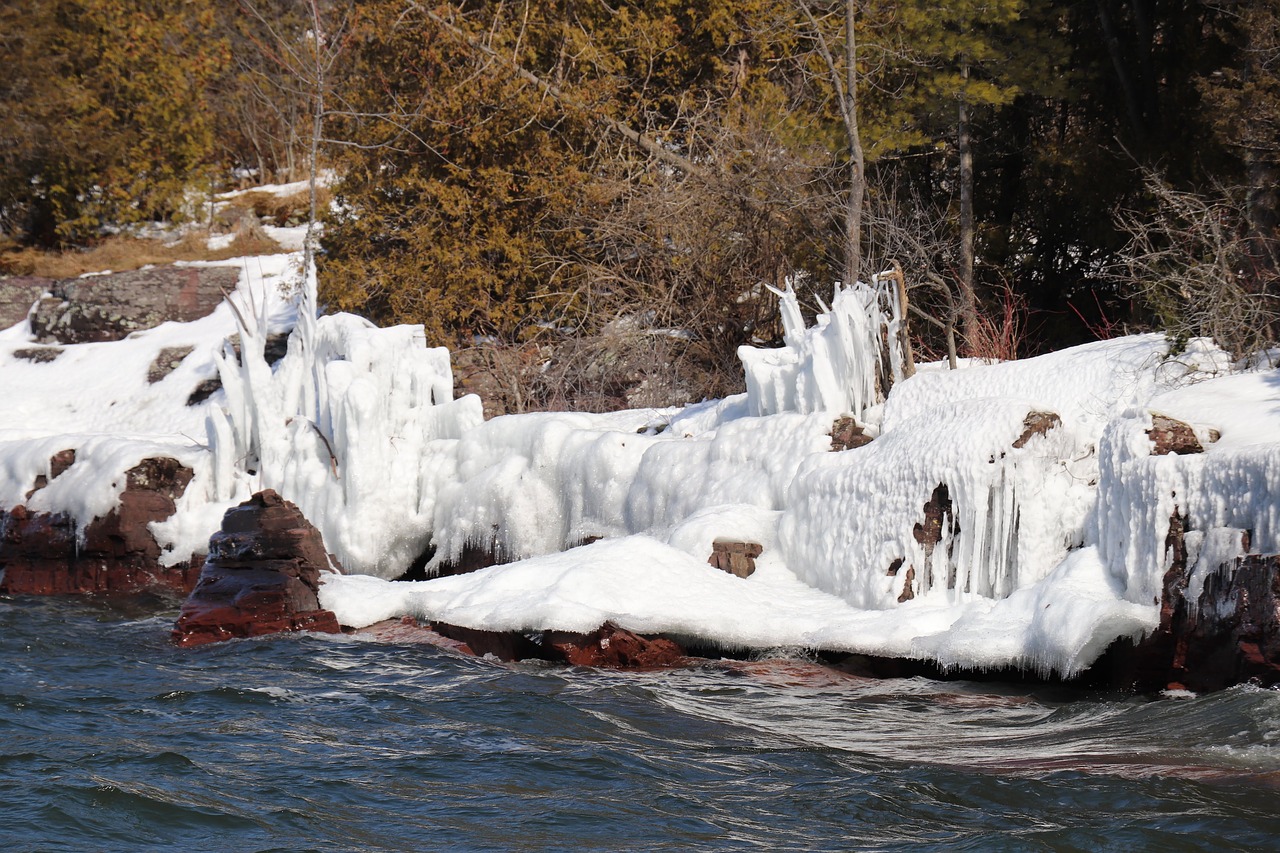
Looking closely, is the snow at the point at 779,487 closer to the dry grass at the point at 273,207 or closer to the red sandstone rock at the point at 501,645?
the red sandstone rock at the point at 501,645

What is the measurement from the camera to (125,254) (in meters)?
25.2

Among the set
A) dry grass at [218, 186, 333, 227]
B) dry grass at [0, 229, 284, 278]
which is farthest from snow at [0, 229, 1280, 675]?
dry grass at [218, 186, 333, 227]

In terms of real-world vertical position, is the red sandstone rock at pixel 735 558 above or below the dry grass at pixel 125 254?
below

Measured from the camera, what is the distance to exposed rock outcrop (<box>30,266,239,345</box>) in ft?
72.4

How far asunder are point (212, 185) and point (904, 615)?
22.7 meters

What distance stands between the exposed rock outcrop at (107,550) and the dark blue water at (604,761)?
405 centimetres

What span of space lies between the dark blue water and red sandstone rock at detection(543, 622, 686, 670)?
0.20 m

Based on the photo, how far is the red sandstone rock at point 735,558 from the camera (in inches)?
408

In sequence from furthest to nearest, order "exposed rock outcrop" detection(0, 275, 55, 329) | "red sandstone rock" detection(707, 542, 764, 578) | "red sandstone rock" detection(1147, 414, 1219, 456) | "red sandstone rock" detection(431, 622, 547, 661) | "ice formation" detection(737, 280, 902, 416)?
"exposed rock outcrop" detection(0, 275, 55, 329) < "ice formation" detection(737, 280, 902, 416) < "red sandstone rock" detection(707, 542, 764, 578) < "red sandstone rock" detection(431, 622, 547, 661) < "red sandstone rock" detection(1147, 414, 1219, 456)

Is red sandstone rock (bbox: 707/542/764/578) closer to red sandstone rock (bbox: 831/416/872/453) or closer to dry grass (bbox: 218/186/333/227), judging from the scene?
red sandstone rock (bbox: 831/416/872/453)

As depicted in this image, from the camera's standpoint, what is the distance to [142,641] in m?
10.5

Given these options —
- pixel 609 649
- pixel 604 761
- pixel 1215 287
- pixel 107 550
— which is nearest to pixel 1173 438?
pixel 1215 287

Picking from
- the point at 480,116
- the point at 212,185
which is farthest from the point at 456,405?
the point at 212,185

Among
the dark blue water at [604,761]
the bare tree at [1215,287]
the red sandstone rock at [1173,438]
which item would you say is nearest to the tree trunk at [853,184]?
the bare tree at [1215,287]
